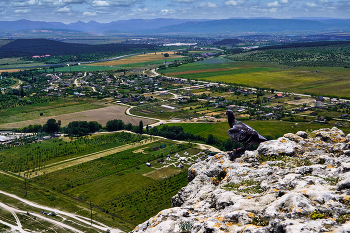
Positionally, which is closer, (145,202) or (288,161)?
(288,161)

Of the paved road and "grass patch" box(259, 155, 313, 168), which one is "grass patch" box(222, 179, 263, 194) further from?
the paved road

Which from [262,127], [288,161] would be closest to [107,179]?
[262,127]

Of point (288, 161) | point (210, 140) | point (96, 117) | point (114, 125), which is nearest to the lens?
point (288, 161)

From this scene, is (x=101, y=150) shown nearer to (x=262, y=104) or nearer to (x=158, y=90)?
(x=262, y=104)

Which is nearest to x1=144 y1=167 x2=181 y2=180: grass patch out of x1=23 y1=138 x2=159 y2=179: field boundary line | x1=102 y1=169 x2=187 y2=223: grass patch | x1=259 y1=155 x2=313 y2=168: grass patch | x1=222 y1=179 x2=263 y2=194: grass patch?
x1=102 y1=169 x2=187 y2=223: grass patch

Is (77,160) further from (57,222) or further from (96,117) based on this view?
(96,117)

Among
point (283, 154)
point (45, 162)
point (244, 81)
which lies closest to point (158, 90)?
point (244, 81)

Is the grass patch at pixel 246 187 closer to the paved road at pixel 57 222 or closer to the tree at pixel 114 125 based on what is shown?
the paved road at pixel 57 222
